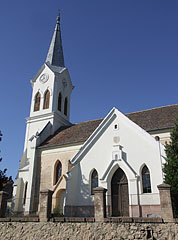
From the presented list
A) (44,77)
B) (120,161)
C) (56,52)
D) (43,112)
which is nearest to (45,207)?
(120,161)

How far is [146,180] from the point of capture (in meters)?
16.4

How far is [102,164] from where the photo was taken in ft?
59.6

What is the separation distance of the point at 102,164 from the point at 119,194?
264 centimetres

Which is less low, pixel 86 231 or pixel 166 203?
pixel 166 203

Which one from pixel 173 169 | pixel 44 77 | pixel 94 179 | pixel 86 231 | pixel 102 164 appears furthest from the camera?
pixel 44 77

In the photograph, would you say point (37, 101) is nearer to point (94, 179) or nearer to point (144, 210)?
point (94, 179)

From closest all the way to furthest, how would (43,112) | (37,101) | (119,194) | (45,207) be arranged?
(45,207) → (119,194) → (43,112) → (37,101)

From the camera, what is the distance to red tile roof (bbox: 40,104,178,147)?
19.8 meters

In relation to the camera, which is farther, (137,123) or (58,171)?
(58,171)

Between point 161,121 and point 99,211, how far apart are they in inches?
443

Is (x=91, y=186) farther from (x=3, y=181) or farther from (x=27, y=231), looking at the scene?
(x=3, y=181)

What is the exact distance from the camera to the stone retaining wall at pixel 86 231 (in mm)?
10094

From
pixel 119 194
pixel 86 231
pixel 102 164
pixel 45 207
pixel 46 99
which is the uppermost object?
pixel 46 99

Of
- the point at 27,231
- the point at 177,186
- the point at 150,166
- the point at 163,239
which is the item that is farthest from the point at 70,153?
the point at 163,239
